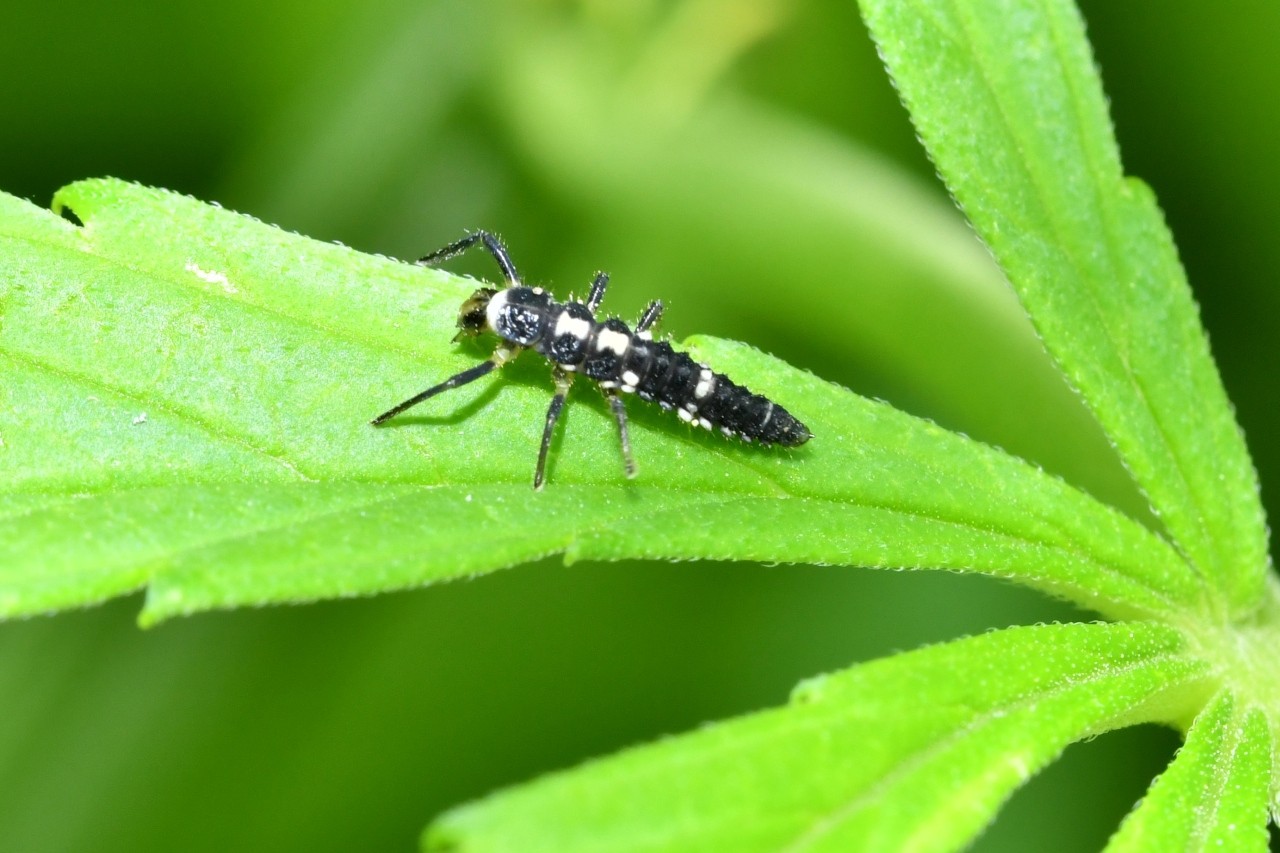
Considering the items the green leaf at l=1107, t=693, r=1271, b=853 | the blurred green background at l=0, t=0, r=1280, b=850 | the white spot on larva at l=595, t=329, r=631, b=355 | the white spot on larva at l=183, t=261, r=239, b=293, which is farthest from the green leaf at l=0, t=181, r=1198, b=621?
the blurred green background at l=0, t=0, r=1280, b=850

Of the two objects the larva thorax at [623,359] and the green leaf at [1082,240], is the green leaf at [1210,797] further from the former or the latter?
the larva thorax at [623,359]

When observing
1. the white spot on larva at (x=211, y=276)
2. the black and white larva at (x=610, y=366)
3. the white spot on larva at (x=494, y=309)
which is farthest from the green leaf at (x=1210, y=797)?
the white spot on larva at (x=211, y=276)

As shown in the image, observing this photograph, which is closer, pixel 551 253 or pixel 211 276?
pixel 211 276

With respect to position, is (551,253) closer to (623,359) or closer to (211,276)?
(623,359)

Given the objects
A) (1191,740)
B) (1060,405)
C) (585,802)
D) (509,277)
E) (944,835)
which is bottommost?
(585,802)

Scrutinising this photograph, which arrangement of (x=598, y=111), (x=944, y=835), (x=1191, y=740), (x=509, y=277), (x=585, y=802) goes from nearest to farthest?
(x=585, y=802)
(x=944, y=835)
(x=1191, y=740)
(x=509, y=277)
(x=598, y=111)

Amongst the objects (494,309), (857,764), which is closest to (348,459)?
(494,309)

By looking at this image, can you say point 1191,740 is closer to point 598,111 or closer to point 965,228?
point 965,228

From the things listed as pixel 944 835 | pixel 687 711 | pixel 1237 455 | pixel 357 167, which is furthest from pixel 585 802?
pixel 357 167
